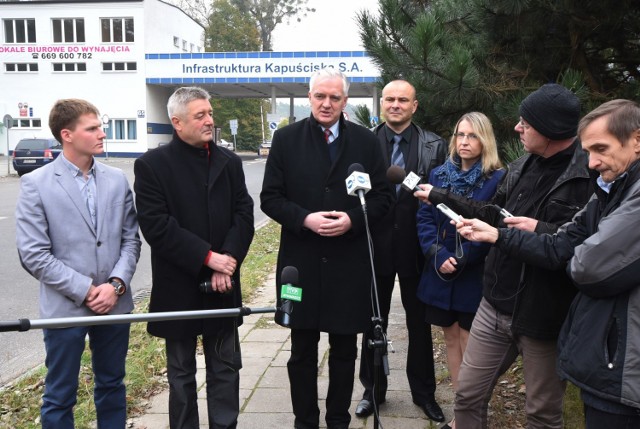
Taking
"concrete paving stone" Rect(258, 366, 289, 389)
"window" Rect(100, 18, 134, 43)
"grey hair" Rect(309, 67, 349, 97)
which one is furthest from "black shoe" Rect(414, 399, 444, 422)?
"window" Rect(100, 18, 134, 43)

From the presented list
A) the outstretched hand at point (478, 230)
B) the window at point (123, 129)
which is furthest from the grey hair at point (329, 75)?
the window at point (123, 129)

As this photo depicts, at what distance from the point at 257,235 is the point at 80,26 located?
122ft

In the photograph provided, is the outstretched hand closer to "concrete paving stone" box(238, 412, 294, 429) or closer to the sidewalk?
the sidewalk

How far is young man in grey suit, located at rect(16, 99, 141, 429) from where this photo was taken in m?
3.20

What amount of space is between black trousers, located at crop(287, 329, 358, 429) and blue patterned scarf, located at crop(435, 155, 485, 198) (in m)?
1.08

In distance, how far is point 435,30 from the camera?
439 centimetres

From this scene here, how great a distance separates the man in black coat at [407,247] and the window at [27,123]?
4479cm

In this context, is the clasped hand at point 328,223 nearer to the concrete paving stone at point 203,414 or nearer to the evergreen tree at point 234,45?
the concrete paving stone at point 203,414

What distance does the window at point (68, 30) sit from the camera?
143 feet

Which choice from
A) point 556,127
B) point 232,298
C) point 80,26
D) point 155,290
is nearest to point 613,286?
point 556,127

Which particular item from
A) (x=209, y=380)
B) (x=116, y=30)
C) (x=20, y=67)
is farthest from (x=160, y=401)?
(x=20, y=67)

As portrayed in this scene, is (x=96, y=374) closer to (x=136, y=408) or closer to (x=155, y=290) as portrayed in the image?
(x=155, y=290)

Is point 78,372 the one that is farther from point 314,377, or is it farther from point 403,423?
point 403,423

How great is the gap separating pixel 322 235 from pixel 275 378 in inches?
68.8
